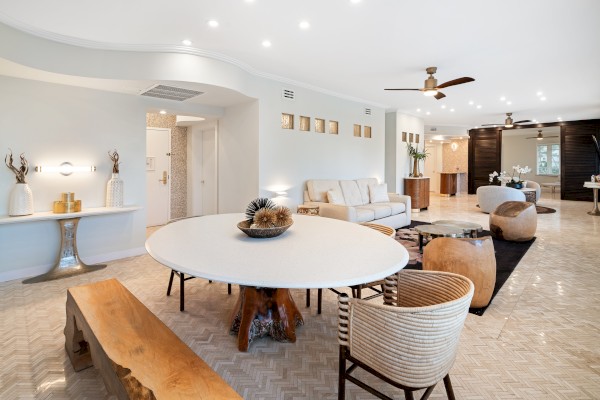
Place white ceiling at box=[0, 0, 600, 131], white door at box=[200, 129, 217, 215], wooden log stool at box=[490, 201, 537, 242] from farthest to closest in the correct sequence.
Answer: white door at box=[200, 129, 217, 215]
wooden log stool at box=[490, 201, 537, 242]
white ceiling at box=[0, 0, 600, 131]

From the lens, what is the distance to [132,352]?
4.92ft

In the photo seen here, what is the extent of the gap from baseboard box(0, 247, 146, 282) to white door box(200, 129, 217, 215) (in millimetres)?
1877

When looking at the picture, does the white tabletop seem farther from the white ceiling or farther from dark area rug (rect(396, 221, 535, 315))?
the white ceiling

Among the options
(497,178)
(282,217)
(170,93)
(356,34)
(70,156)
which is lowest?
(282,217)

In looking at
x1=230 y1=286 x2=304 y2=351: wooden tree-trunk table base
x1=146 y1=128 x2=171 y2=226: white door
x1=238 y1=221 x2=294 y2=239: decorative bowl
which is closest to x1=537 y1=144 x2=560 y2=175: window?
x1=146 y1=128 x2=171 y2=226: white door

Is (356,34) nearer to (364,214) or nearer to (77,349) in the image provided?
(364,214)

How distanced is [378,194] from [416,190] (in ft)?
7.25

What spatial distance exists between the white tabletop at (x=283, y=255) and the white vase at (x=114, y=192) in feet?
8.46

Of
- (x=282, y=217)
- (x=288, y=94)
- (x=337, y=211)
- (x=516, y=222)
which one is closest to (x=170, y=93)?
(x=288, y=94)

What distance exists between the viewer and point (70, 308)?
2.13 meters

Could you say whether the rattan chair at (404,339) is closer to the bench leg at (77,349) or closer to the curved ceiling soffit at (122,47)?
the bench leg at (77,349)

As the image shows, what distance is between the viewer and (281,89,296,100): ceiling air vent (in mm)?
5598

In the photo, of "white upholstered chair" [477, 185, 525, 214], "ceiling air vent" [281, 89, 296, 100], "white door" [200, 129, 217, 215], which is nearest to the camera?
"ceiling air vent" [281, 89, 296, 100]

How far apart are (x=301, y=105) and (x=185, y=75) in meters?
2.38
